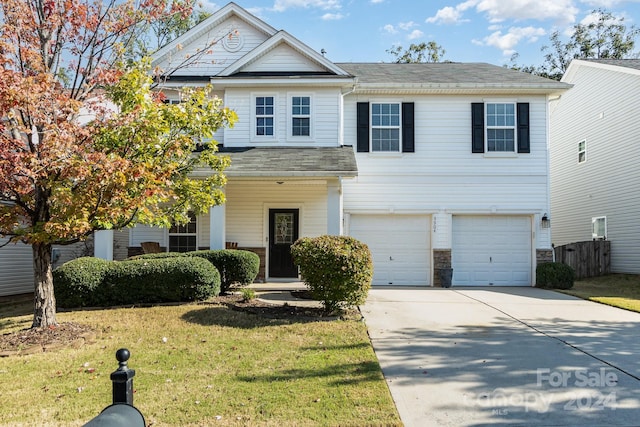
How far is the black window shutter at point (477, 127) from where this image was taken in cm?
1439

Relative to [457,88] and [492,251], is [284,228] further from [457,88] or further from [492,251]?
[457,88]

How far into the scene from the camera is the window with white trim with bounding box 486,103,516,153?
14.4m

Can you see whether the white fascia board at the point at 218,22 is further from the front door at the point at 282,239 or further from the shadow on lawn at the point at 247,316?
the shadow on lawn at the point at 247,316

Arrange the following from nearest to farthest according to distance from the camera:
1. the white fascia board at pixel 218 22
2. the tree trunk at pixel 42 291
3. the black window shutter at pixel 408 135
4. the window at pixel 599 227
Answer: the tree trunk at pixel 42 291, the black window shutter at pixel 408 135, the white fascia board at pixel 218 22, the window at pixel 599 227

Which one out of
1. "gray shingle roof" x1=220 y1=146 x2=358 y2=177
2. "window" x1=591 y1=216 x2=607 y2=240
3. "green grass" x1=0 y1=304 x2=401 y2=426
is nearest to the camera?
"green grass" x1=0 y1=304 x2=401 y2=426

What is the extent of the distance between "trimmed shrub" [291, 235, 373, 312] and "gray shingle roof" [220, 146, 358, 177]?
11.2 ft

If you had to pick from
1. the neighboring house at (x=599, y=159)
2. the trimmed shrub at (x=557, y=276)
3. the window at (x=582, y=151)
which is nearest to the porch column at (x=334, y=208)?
the trimmed shrub at (x=557, y=276)

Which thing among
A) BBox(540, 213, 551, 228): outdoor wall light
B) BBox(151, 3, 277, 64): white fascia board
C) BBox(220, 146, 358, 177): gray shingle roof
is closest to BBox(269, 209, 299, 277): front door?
BBox(220, 146, 358, 177): gray shingle roof

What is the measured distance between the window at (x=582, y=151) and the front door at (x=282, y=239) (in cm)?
1301

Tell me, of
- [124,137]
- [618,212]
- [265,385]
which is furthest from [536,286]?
[124,137]

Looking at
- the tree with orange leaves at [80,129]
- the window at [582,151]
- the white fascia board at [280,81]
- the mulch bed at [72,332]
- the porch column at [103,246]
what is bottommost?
the mulch bed at [72,332]

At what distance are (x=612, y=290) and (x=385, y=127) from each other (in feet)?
27.4

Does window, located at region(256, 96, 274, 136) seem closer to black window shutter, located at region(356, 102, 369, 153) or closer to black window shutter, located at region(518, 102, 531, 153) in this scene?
black window shutter, located at region(356, 102, 369, 153)

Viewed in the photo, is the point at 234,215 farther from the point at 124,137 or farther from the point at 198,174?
the point at 124,137
